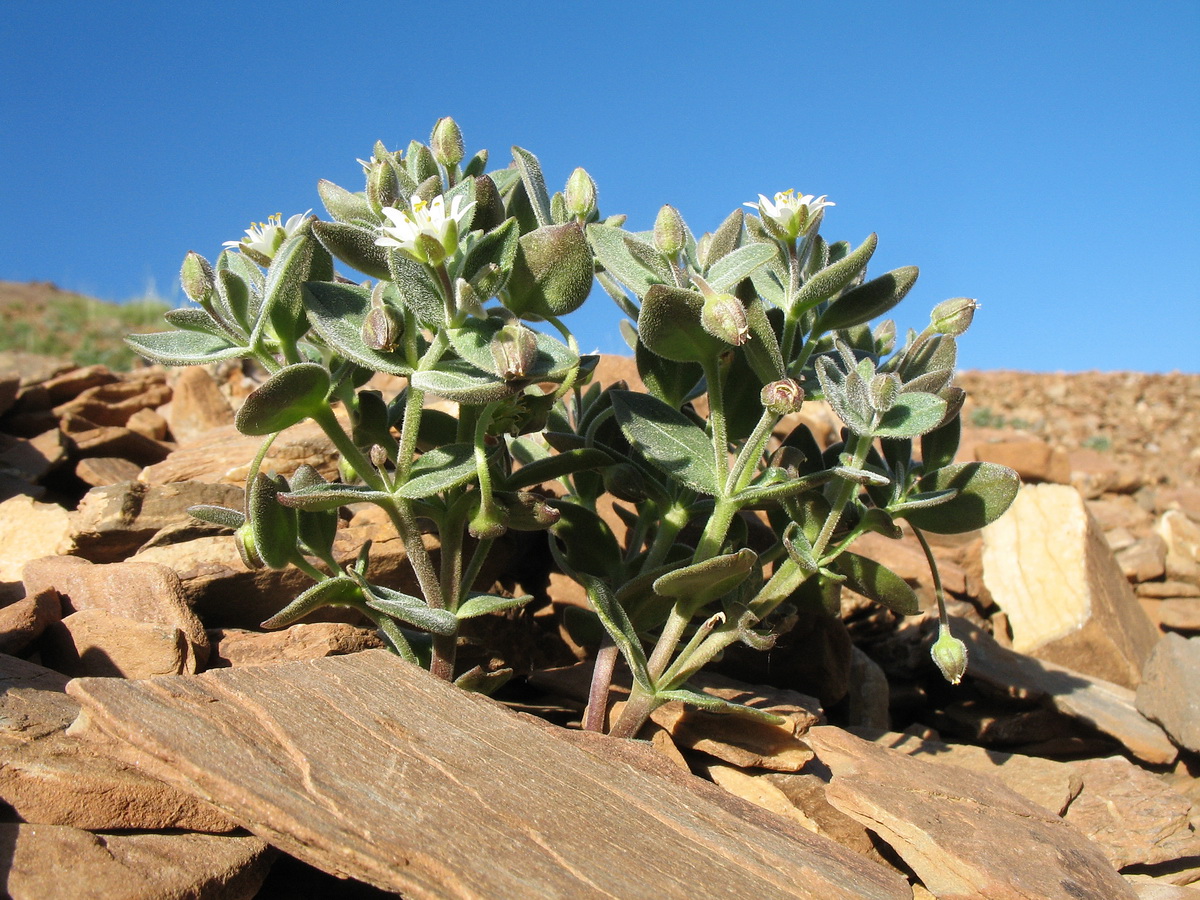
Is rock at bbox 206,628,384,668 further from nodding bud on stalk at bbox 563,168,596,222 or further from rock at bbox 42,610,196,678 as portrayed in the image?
nodding bud on stalk at bbox 563,168,596,222

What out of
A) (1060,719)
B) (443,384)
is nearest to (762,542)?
(1060,719)

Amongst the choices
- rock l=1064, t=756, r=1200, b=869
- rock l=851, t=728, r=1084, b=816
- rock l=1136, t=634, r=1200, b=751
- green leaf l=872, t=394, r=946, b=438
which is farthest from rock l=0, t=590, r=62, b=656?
rock l=1136, t=634, r=1200, b=751

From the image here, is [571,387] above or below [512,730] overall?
above

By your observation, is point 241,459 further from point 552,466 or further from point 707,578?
point 707,578

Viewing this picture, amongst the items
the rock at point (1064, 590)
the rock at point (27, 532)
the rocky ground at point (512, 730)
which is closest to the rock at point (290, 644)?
the rocky ground at point (512, 730)

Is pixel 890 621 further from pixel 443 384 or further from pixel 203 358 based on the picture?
pixel 203 358

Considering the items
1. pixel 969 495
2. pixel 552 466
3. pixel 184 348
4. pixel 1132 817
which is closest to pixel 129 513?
pixel 184 348

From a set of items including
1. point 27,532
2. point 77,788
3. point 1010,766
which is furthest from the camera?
point 27,532

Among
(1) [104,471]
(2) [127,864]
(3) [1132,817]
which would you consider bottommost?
(2) [127,864]
